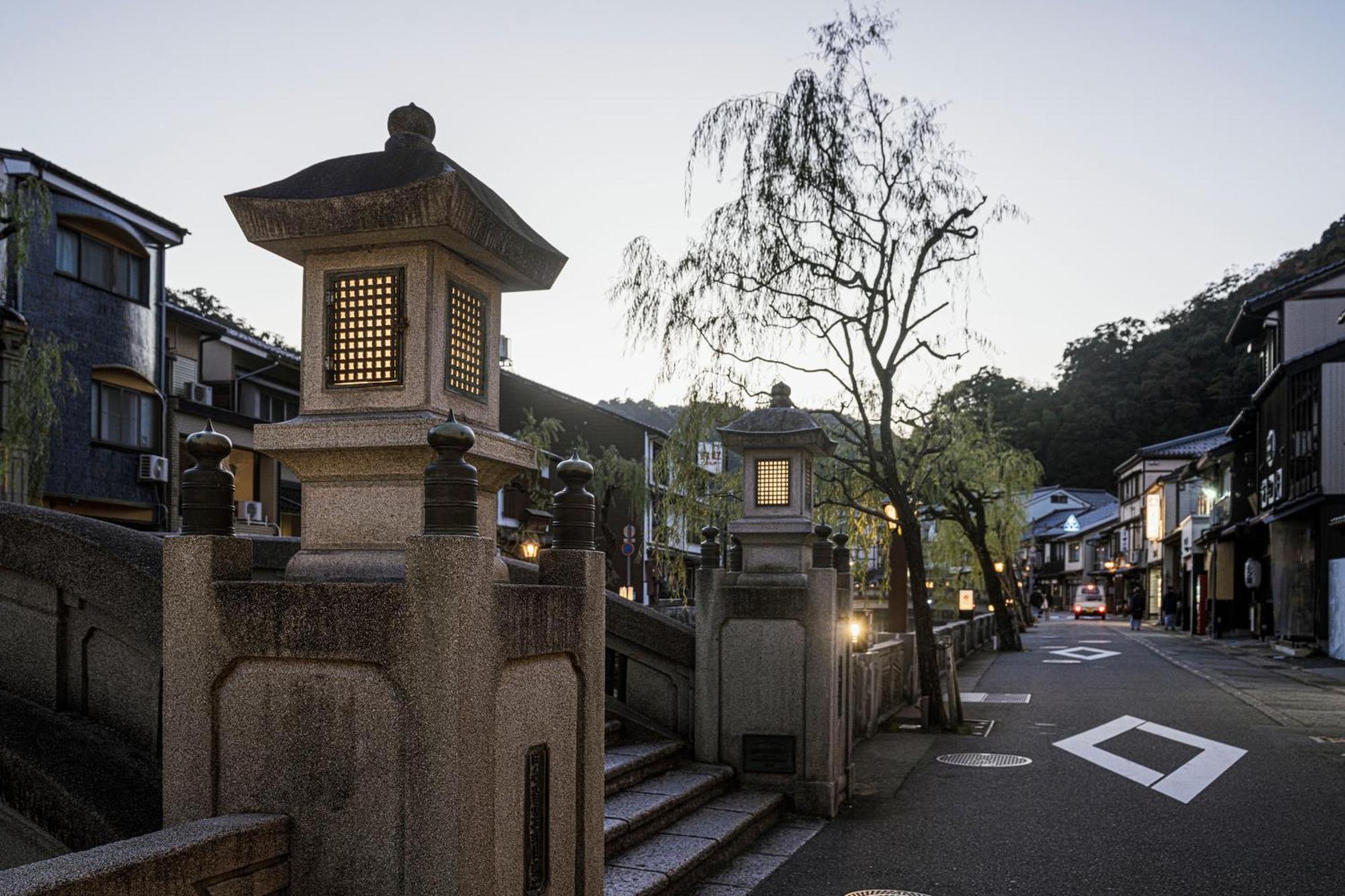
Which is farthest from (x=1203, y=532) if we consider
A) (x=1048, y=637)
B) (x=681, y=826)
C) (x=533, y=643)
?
(x=533, y=643)

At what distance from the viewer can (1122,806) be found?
32.2 feet

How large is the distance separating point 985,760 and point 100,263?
23.1 metres

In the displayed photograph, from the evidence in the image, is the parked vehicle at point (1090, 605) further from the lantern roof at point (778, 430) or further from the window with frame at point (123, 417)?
the lantern roof at point (778, 430)

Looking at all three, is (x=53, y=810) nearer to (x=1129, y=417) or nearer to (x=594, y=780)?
(x=594, y=780)

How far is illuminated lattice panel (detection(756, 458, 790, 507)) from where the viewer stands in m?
10.8

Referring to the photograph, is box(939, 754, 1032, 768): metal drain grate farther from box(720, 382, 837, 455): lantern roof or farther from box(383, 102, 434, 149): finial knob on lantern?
box(383, 102, 434, 149): finial knob on lantern

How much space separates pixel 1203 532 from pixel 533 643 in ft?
153

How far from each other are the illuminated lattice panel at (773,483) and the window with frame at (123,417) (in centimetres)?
2059

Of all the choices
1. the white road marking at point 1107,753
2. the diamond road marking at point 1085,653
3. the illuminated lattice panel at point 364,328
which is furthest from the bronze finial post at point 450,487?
the diamond road marking at point 1085,653

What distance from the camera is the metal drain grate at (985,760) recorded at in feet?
40.0

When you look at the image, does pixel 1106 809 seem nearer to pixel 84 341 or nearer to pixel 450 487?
pixel 450 487

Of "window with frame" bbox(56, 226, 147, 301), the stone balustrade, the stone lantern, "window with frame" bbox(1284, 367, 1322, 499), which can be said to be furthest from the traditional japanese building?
"window with frame" bbox(56, 226, 147, 301)

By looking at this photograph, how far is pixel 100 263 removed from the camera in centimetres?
2552

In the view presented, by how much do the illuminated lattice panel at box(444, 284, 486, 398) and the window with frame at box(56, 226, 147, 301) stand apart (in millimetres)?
23366
